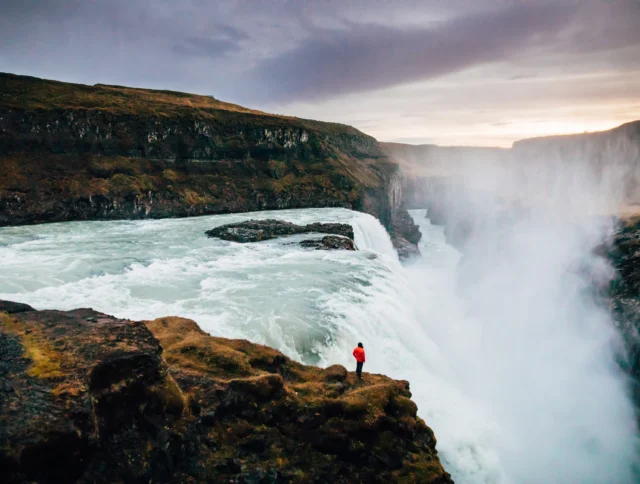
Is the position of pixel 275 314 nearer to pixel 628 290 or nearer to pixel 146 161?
pixel 628 290

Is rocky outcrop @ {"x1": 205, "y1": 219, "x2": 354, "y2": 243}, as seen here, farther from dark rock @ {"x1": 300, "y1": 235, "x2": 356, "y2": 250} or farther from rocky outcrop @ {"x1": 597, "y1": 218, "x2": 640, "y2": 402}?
rocky outcrop @ {"x1": 597, "y1": 218, "x2": 640, "y2": 402}

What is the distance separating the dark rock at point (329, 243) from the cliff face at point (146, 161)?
3510cm

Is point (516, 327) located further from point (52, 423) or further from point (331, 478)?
point (52, 423)

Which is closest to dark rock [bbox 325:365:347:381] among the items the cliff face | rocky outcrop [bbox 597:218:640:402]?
rocky outcrop [bbox 597:218:640:402]

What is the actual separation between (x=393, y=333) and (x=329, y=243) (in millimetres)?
19924

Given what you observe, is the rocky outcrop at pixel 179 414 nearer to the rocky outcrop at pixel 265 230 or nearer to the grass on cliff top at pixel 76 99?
the rocky outcrop at pixel 265 230

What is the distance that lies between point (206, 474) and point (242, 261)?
26.5m

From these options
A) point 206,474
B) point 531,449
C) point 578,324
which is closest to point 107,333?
point 206,474

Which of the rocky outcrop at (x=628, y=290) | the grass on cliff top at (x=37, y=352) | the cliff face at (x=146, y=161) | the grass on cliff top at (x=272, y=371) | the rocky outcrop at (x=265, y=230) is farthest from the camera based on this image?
the cliff face at (x=146, y=161)

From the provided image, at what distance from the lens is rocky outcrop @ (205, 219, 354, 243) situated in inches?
1753

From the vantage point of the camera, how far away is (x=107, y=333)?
31.6 feet

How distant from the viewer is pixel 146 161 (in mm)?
70938

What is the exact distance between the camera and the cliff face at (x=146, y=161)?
5725cm

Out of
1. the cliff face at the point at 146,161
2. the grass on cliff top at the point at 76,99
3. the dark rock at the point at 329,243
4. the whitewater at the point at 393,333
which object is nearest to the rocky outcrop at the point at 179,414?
the whitewater at the point at 393,333
